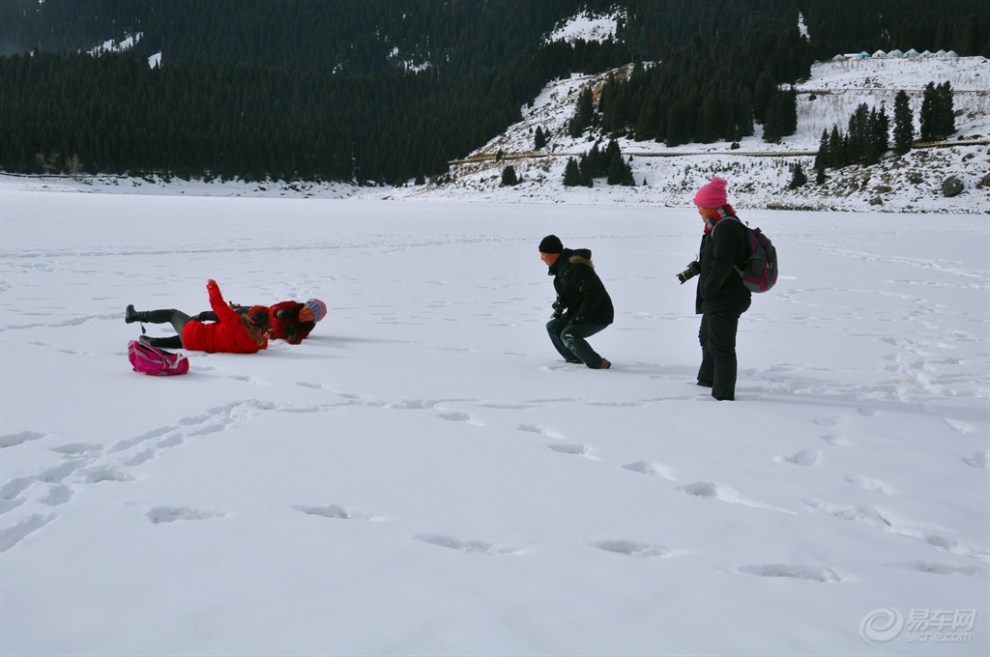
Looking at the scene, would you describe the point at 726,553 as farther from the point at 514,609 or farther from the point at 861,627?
the point at 514,609

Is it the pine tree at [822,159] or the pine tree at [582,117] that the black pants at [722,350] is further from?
the pine tree at [582,117]

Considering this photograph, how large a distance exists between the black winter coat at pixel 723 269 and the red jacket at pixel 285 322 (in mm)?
Answer: 4654

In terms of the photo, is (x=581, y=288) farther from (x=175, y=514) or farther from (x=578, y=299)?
(x=175, y=514)

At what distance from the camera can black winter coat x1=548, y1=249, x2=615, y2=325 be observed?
6969 millimetres

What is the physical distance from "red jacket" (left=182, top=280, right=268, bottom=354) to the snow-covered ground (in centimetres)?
22

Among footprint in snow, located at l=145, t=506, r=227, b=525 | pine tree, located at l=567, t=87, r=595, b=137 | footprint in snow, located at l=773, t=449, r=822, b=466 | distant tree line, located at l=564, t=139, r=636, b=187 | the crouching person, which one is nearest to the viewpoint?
footprint in snow, located at l=145, t=506, r=227, b=525

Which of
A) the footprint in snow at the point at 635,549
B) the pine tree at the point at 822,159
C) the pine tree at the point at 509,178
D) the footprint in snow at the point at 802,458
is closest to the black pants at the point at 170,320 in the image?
the footprint in snow at the point at 635,549

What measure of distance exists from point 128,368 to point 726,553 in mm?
5785

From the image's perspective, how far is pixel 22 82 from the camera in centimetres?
11862

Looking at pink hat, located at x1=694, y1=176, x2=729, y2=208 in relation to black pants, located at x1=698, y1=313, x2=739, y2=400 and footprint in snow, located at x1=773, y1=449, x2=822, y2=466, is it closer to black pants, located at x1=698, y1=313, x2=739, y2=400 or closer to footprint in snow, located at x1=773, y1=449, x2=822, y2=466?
black pants, located at x1=698, y1=313, x2=739, y2=400

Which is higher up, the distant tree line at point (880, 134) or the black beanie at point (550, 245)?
the distant tree line at point (880, 134)

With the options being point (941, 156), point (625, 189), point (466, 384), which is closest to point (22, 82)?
point (625, 189)

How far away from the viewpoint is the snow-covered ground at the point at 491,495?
258cm

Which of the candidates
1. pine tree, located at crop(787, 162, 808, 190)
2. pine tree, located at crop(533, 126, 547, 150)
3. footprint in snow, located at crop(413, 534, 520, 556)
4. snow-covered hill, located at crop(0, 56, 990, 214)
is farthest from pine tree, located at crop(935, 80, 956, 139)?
footprint in snow, located at crop(413, 534, 520, 556)
